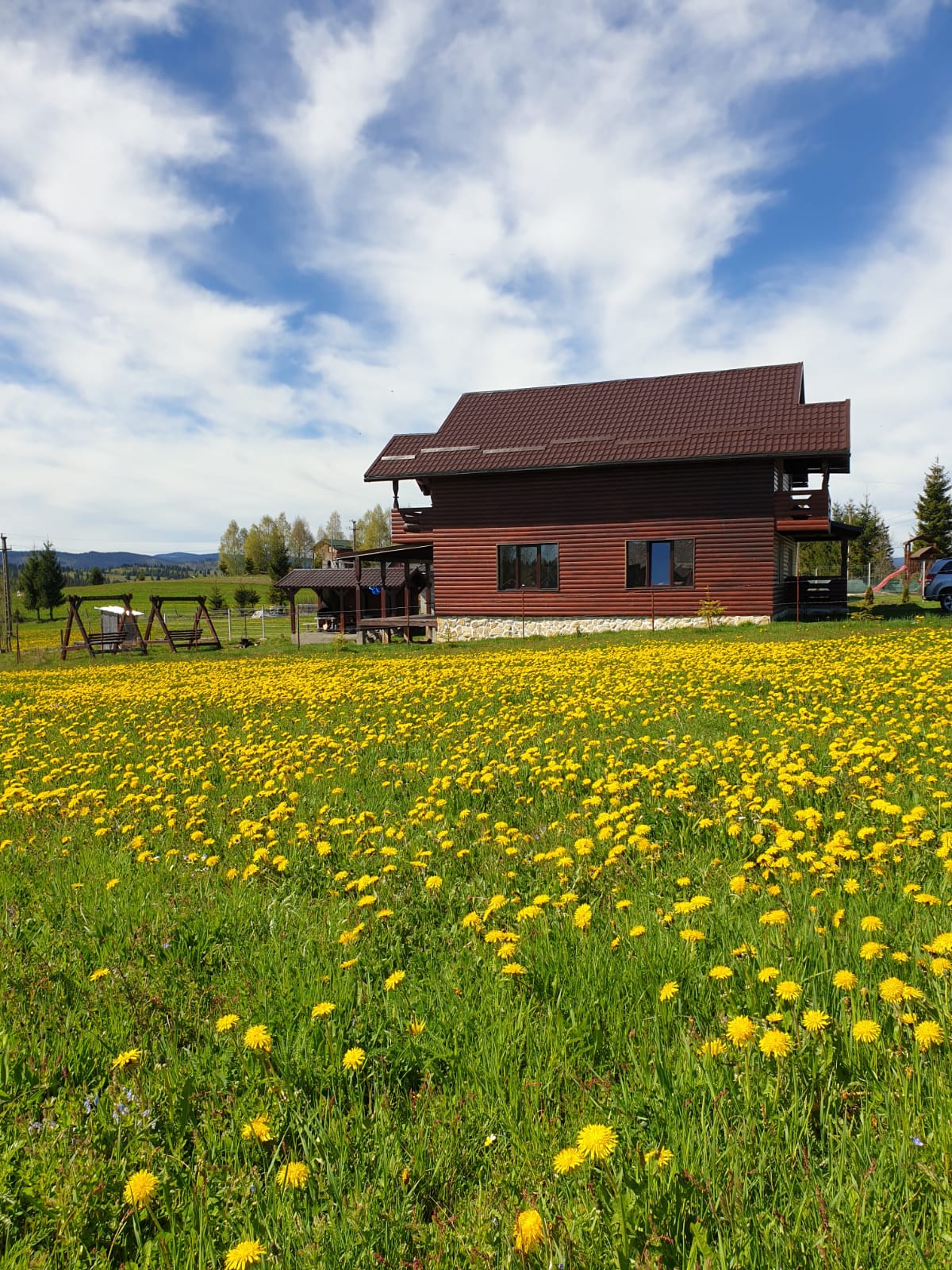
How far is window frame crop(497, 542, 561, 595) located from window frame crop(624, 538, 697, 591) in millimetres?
2206

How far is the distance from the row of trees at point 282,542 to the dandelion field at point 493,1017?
85889 mm

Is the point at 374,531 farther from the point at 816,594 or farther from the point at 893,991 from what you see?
the point at 893,991

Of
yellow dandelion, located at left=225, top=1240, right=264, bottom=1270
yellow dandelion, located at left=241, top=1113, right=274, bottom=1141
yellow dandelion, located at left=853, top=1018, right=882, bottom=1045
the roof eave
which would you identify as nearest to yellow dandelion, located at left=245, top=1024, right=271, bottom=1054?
yellow dandelion, located at left=241, top=1113, right=274, bottom=1141

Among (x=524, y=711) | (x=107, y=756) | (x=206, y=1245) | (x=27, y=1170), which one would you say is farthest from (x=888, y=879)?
(x=107, y=756)

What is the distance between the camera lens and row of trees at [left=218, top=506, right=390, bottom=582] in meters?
106

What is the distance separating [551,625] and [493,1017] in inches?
882

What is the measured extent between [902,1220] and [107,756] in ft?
23.5

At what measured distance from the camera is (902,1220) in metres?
1.52

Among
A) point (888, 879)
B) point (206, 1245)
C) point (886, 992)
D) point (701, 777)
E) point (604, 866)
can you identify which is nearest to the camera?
point (206, 1245)

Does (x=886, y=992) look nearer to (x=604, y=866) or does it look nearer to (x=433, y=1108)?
(x=433, y=1108)

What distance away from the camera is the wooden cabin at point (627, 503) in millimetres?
22469

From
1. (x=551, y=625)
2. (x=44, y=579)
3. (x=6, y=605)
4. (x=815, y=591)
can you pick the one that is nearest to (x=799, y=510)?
(x=815, y=591)

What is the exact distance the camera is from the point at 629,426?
24625 millimetres

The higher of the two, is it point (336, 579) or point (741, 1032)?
point (336, 579)
